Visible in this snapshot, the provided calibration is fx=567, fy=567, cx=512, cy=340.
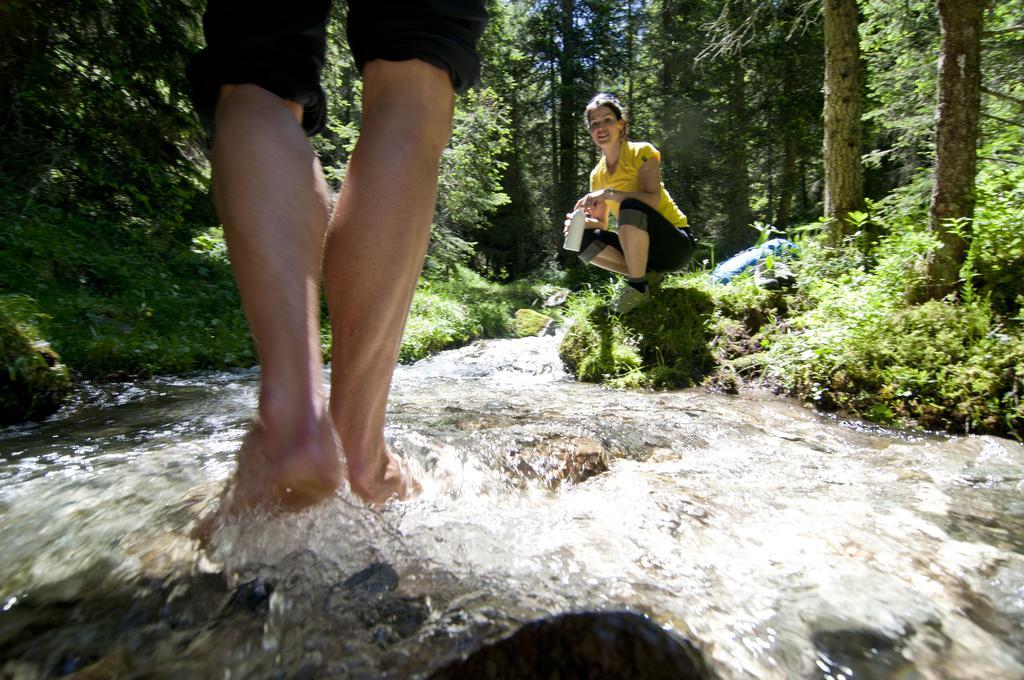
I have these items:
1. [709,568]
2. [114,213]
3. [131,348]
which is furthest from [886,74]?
[114,213]

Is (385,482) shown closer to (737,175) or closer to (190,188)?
(190,188)

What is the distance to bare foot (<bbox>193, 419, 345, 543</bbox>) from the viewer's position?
2.56 feet

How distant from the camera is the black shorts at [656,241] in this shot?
4.36 m

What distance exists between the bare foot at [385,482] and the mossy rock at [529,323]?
8.26 m

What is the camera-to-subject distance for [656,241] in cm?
448

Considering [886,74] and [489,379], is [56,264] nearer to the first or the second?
[489,379]

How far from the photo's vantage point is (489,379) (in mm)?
4145

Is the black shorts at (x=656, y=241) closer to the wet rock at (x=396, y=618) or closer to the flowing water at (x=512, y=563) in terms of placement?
the flowing water at (x=512, y=563)

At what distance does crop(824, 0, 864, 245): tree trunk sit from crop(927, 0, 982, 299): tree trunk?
1.73 meters

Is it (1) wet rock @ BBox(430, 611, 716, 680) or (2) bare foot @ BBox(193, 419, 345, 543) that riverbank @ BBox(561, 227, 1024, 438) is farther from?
(2) bare foot @ BBox(193, 419, 345, 543)

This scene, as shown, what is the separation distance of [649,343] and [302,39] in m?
3.41

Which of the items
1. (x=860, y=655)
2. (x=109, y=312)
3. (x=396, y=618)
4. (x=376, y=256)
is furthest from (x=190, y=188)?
(x=860, y=655)

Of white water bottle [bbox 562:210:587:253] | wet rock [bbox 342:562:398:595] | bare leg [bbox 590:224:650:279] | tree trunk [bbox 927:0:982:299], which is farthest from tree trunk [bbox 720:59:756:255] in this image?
wet rock [bbox 342:562:398:595]

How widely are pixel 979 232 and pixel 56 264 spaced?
21.2ft
